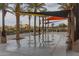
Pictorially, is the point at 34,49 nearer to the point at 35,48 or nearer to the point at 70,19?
the point at 35,48

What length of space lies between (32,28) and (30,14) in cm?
24

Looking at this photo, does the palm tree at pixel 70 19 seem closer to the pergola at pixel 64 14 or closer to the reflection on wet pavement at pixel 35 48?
the pergola at pixel 64 14

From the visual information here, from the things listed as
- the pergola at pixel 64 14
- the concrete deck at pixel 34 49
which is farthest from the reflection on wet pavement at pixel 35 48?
the pergola at pixel 64 14

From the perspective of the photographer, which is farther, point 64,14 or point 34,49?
point 34,49

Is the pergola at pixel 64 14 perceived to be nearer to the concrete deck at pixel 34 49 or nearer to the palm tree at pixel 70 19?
the palm tree at pixel 70 19

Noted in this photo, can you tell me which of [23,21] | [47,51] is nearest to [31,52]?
[47,51]

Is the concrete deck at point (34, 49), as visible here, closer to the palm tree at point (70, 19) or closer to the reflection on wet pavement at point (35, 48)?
the reflection on wet pavement at point (35, 48)

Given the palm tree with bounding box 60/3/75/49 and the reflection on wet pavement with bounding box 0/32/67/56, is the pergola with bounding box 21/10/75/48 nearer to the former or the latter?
the palm tree with bounding box 60/3/75/49

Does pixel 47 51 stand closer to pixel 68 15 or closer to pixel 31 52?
pixel 31 52

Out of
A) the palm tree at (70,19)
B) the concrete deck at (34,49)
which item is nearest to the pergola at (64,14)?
the palm tree at (70,19)

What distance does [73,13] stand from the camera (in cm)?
416

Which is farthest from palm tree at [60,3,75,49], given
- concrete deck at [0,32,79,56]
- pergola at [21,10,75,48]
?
concrete deck at [0,32,79,56]

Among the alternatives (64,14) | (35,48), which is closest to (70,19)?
(64,14)

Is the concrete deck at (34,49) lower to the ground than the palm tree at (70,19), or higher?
lower
